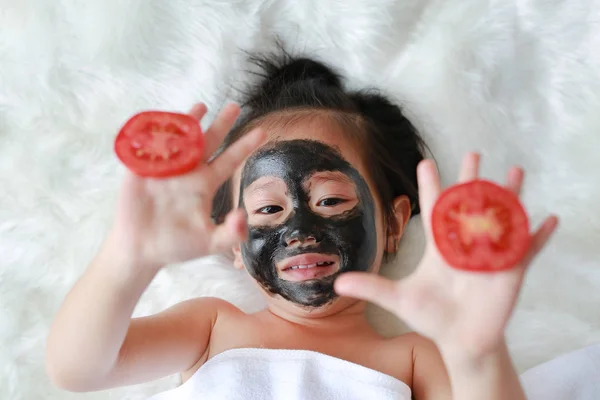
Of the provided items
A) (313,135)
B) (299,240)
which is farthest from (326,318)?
(313,135)

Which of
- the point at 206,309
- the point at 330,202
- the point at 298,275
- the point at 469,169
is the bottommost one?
the point at 206,309

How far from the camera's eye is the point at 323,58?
136 centimetres

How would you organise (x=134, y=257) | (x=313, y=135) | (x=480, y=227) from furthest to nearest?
1. (x=313, y=135)
2. (x=134, y=257)
3. (x=480, y=227)

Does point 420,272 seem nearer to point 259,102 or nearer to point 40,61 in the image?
point 259,102

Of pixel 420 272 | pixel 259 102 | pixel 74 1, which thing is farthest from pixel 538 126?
pixel 74 1

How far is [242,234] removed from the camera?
2.62 feet

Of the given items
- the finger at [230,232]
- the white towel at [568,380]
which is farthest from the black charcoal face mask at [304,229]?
the white towel at [568,380]

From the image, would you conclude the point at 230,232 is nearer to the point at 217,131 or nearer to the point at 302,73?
the point at 217,131

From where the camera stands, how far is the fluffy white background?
4.27 ft

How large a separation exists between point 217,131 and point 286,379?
0.41 m

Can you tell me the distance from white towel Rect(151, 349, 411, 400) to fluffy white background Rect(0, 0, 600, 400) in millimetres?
316

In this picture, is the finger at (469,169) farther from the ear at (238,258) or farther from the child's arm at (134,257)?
the ear at (238,258)

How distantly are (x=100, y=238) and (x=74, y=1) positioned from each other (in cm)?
49

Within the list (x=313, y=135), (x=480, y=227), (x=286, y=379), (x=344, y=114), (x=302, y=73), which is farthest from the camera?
(x=302, y=73)
